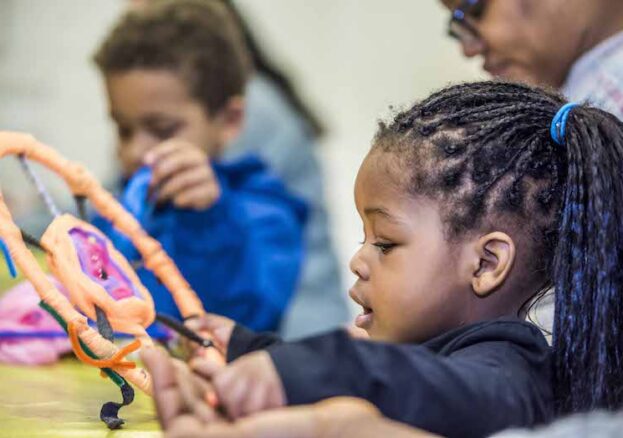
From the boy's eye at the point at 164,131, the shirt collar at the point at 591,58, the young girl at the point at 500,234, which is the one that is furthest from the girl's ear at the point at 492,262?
the boy's eye at the point at 164,131

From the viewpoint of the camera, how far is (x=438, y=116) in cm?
87

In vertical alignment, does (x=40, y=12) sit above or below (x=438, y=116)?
above

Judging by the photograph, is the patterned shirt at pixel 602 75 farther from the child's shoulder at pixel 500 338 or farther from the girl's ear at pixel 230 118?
the girl's ear at pixel 230 118

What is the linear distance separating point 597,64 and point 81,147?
2183 millimetres

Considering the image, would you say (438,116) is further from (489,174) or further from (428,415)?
(428,415)

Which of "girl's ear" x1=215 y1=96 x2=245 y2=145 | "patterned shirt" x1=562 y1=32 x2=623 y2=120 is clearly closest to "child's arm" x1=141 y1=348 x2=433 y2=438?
"patterned shirt" x1=562 y1=32 x2=623 y2=120

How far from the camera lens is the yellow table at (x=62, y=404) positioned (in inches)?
31.8

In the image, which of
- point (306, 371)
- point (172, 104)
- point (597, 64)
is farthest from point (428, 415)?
point (172, 104)

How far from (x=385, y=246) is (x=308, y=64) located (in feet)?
8.03

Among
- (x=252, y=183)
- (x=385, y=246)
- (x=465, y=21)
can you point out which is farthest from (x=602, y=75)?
(x=252, y=183)

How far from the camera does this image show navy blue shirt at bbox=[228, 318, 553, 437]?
591mm

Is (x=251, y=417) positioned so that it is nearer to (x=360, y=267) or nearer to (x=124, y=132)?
(x=360, y=267)

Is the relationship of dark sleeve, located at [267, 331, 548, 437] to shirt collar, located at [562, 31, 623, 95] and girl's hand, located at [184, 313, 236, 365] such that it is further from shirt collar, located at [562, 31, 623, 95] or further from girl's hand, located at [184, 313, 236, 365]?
shirt collar, located at [562, 31, 623, 95]

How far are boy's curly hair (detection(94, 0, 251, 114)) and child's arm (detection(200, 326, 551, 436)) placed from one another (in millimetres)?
1169
